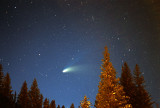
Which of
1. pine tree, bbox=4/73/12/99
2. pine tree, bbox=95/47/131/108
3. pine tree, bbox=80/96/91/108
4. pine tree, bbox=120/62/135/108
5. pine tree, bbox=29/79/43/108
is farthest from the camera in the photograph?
pine tree, bbox=4/73/12/99

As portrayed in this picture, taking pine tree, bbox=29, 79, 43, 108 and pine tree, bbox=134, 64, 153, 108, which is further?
pine tree, bbox=29, 79, 43, 108

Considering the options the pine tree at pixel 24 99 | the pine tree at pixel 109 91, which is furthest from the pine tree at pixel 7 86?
the pine tree at pixel 109 91

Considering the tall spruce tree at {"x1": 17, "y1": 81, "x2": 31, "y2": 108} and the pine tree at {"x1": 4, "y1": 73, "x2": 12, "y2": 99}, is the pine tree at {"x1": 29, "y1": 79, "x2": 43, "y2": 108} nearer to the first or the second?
the tall spruce tree at {"x1": 17, "y1": 81, "x2": 31, "y2": 108}

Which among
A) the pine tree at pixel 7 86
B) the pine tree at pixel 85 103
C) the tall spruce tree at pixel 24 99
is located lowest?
the pine tree at pixel 85 103

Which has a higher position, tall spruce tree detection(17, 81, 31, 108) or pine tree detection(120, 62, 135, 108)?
tall spruce tree detection(17, 81, 31, 108)

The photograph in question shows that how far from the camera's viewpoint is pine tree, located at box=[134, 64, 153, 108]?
2380 cm

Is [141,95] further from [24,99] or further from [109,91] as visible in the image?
[24,99]

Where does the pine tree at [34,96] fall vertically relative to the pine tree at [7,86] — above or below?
below

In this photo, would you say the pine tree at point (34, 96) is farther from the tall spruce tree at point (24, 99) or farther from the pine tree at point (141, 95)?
the pine tree at point (141, 95)

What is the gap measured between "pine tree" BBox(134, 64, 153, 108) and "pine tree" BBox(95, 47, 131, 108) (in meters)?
6.73

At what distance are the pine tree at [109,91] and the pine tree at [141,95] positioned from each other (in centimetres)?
673

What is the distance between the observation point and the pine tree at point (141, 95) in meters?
23.8

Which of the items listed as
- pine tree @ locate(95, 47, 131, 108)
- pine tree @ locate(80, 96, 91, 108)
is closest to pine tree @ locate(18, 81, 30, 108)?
pine tree @ locate(80, 96, 91, 108)

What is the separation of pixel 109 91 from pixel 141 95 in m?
9.32
